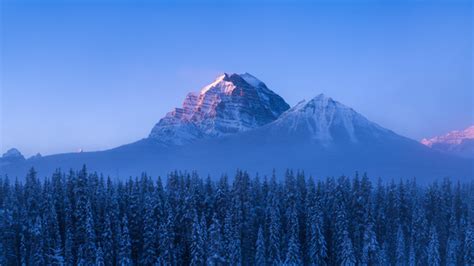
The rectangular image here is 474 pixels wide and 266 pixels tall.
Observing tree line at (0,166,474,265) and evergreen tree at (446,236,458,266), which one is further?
evergreen tree at (446,236,458,266)

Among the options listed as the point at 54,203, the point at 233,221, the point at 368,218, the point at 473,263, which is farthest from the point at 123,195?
the point at 473,263

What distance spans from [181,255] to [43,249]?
821 inches

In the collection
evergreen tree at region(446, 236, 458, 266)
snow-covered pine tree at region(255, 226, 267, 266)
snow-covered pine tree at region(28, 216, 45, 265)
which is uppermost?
snow-covered pine tree at region(28, 216, 45, 265)

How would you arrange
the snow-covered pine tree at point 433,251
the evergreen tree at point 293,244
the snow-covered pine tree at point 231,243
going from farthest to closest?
the snow-covered pine tree at point 433,251
the evergreen tree at point 293,244
the snow-covered pine tree at point 231,243

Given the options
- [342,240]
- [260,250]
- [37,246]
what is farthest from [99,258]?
[342,240]

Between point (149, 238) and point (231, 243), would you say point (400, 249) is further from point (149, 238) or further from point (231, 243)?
point (149, 238)

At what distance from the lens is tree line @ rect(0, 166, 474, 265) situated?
80750 mm

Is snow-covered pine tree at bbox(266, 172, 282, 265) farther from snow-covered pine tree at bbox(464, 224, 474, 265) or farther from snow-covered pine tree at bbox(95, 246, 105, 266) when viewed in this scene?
snow-covered pine tree at bbox(464, 224, 474, 265)

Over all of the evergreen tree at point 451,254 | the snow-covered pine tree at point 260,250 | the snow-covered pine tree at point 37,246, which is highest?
the snow-covered pine tree at point 37,246

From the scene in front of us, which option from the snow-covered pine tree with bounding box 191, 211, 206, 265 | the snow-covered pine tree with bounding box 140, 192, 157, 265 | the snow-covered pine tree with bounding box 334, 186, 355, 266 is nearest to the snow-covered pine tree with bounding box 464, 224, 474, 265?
the snow-covered pine tree with bounding box 334, 186, 355, 266

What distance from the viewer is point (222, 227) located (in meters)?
95.3

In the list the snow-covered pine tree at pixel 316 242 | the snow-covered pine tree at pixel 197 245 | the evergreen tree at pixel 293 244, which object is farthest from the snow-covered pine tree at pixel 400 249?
the snow-covered pine tree at pixel 197 245

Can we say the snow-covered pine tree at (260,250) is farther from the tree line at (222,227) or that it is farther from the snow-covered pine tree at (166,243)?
the snow-covered pine tree at (166,243)

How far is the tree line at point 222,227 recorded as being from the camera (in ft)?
265
